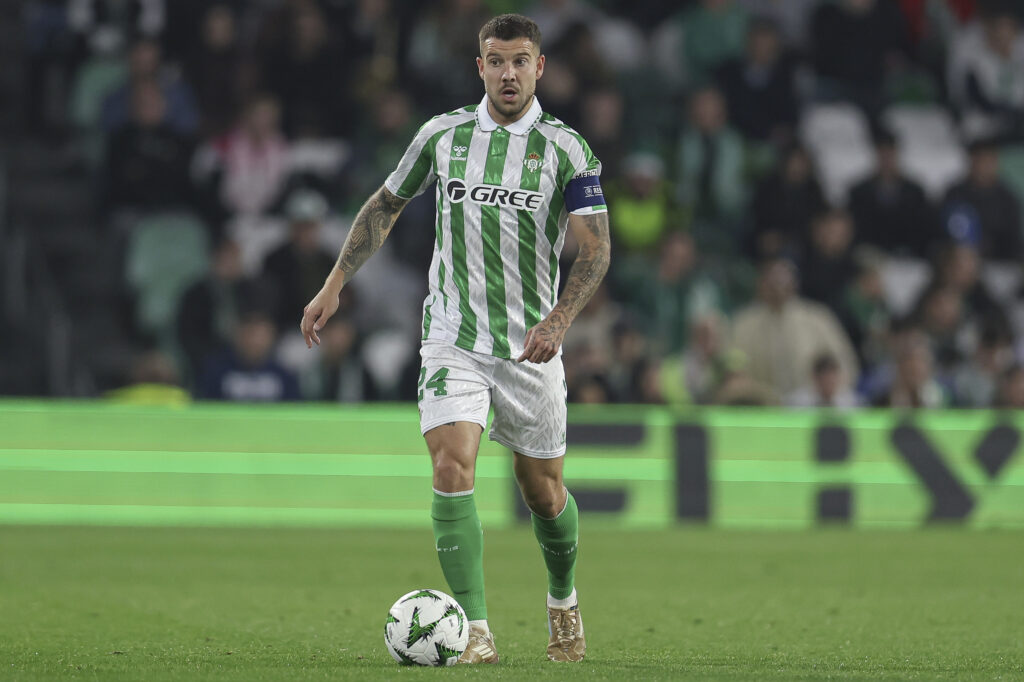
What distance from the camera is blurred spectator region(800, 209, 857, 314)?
49.0 feet

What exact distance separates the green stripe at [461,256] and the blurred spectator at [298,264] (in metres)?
8.36

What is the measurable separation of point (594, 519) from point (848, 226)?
4182 millimetres

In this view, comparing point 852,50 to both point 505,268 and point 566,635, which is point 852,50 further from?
point 566,635

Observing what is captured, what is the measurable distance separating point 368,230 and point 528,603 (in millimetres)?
2609

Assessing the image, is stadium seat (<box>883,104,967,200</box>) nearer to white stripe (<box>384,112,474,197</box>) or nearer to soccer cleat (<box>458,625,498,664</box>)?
white stripe (<box>384,112,474,197</box>)

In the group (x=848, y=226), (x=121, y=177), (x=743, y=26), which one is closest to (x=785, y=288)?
(x=848, y=226)

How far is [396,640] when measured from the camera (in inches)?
226

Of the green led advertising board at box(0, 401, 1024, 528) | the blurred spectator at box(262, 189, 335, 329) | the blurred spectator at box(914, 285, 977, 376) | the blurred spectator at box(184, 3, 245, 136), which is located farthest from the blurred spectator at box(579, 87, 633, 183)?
the green led advertising board at box(0, 401, 1024, 528)

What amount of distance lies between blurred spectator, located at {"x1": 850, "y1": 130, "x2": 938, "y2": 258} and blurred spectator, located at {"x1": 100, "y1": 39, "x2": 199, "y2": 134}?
20.0 feet

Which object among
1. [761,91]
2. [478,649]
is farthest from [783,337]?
[478,649]

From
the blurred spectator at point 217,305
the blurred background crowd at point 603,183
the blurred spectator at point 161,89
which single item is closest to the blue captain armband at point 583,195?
the blurred background crowd at point 603,183

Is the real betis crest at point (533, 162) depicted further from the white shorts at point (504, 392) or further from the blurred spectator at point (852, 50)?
the blurred spectator at point (852, 50)

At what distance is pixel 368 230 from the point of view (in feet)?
20.8

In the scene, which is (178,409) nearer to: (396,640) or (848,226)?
(848,226)
